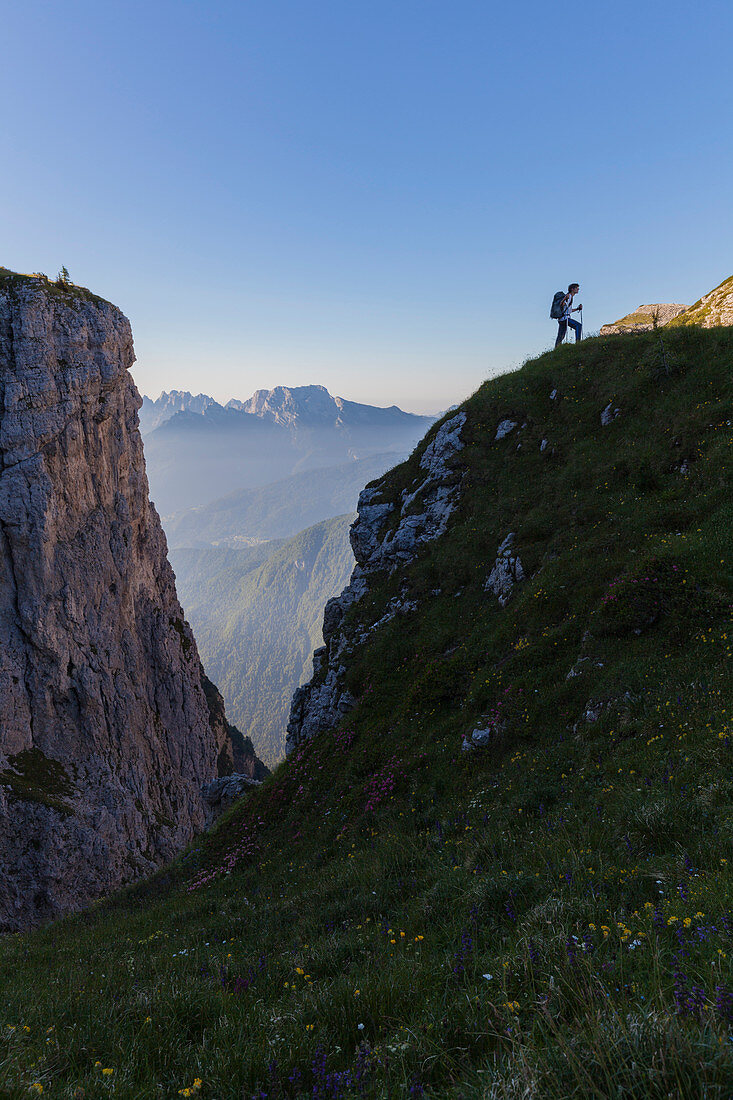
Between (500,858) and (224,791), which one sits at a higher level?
(500,858)

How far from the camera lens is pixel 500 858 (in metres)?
7.82

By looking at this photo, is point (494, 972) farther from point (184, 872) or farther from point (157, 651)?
point (157, 651)

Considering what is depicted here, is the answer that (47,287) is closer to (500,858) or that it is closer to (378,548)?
(378,548)

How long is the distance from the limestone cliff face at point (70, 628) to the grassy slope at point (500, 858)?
127 ft

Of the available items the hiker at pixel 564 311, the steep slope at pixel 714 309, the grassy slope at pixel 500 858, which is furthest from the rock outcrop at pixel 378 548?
the steep slope at pixel 714 309

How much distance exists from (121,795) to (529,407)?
203 ft

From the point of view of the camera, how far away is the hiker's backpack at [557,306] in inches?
1254

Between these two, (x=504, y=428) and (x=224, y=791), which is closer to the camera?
(x=504, y=428)

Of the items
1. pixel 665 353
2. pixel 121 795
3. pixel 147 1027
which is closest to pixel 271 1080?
pixel 147 1027

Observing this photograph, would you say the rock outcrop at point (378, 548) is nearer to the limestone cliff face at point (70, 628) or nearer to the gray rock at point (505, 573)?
the gray rock at point (505, 573)

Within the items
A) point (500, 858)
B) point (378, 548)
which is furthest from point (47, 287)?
point (500, 858)

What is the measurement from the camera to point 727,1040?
2484 millimetres

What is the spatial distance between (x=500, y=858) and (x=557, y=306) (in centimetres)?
3427

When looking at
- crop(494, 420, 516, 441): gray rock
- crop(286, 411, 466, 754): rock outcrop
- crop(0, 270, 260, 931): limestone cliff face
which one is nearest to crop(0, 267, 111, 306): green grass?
crop(0, 270, 260, 931): limestone cliff face
